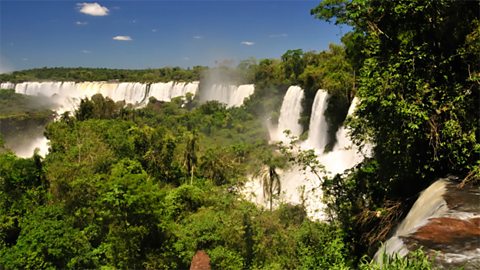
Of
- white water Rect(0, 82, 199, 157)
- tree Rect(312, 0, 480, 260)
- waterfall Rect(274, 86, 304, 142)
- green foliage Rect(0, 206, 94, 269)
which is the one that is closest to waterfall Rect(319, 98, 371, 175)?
waterfall Rect(274, 86, 304, 142)

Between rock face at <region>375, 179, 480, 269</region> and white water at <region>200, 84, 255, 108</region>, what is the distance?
173 ft

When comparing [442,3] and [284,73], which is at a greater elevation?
[284,73]

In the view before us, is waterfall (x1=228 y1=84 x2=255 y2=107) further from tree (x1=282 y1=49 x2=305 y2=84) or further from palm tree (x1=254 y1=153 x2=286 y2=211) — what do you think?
palm tree (x1=254 y1=153 x2=286 y2=211)

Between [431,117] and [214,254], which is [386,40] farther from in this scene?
[214,254]

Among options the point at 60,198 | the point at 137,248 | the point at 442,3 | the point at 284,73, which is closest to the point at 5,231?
the point at 60,198

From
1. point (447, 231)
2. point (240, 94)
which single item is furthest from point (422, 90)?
point (240, 94)

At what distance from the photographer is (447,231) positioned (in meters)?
6.17

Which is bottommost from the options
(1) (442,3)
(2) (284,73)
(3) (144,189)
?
(3) (144,189)

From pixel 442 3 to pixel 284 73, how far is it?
46.6m

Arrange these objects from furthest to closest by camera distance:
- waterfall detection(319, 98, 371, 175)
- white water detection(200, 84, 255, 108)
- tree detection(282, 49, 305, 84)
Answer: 1. white water detection(200, 84, 255, 108)
2. tree detection(282, 49, 305, 84)
3. waterfall detection(319, 98, 371, 175)

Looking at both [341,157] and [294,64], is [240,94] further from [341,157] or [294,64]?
[341,157]

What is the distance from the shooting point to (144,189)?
1623 centimetres

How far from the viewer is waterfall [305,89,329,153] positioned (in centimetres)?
3263

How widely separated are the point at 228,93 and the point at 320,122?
114ft
